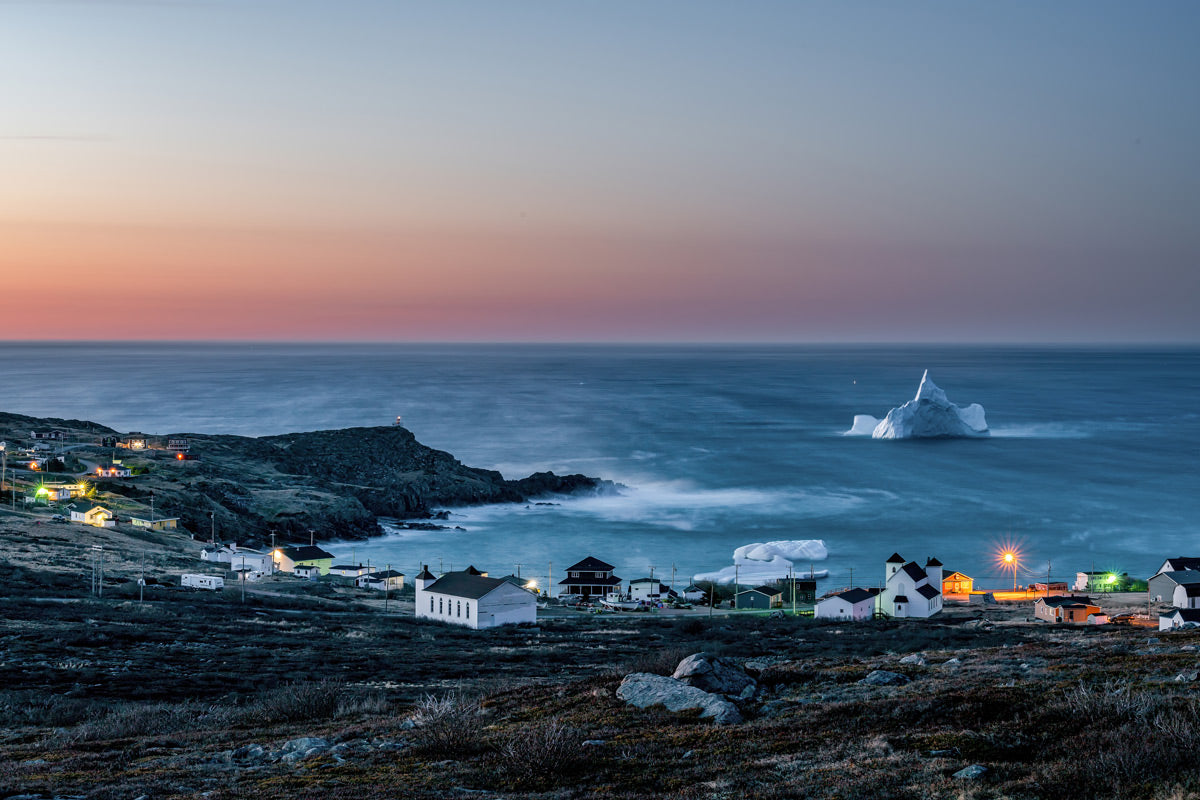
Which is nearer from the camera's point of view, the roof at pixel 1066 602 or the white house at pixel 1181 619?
the white house at pixel 1181 619

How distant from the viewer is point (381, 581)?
181ft

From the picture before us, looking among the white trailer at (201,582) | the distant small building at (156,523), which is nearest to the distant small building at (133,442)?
the distant small building at (156,523)

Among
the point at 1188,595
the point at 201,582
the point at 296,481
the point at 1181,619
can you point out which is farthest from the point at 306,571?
the point at 1188,595

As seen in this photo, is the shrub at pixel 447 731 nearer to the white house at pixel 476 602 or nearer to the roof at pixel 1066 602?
the white house at pixel 476 602

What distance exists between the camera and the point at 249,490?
78375 mm

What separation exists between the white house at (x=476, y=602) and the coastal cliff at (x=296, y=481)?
29716mm

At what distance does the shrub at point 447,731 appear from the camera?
12641mm

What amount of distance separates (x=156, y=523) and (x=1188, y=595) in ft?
202

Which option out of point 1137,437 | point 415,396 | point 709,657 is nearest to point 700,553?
point 709,657

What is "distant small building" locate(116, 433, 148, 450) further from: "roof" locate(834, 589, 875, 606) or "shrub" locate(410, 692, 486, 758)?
"shrub" locate(410, 692, 486, 758)

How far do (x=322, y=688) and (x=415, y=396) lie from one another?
175 metres

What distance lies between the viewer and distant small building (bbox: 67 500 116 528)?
58.3 metres

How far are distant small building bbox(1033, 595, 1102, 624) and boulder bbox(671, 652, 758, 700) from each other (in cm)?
3212

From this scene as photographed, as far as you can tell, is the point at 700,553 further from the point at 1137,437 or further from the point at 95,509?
the point at 1137,437
